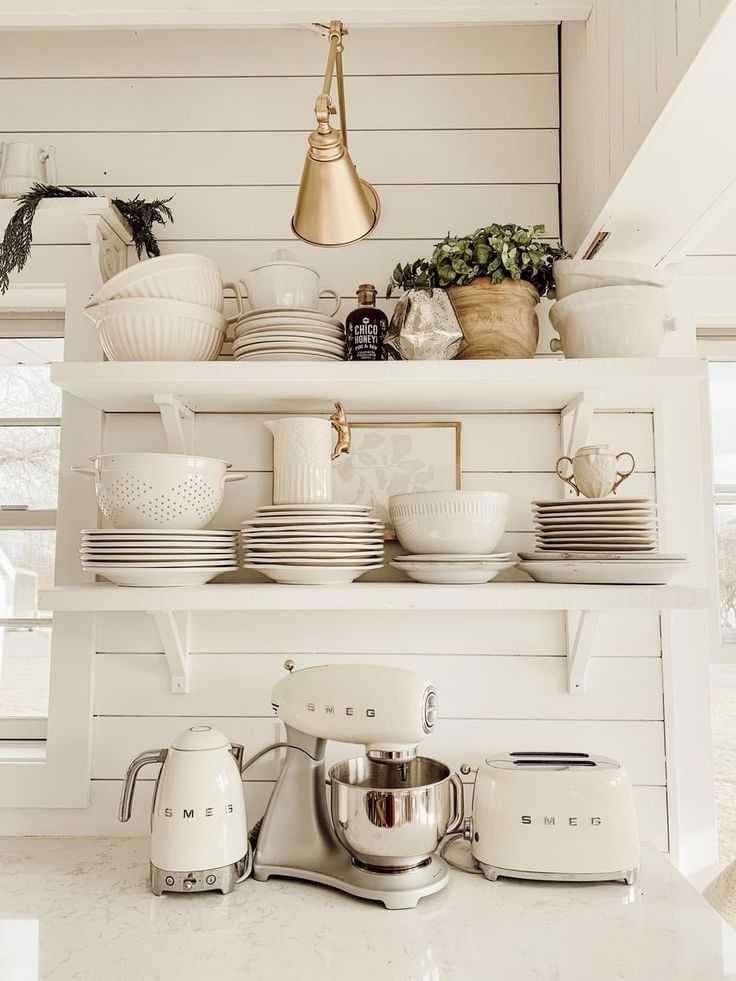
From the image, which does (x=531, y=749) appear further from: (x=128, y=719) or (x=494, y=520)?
(x=128, y=719)

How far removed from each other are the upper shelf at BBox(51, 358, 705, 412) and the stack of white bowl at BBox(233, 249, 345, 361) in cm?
5

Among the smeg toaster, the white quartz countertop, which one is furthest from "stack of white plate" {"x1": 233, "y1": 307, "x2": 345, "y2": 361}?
the white quartz countertop

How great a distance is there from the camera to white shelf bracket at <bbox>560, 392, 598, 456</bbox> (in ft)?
4.42

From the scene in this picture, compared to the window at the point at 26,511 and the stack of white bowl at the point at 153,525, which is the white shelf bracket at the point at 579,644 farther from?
the window at the point at 26,511

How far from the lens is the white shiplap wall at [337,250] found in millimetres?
1457

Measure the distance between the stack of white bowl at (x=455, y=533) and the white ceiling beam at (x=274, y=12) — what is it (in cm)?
87

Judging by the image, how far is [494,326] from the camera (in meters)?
1.32

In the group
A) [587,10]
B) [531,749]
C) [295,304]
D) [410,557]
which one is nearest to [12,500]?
[295,304]

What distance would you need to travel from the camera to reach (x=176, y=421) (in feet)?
4.58

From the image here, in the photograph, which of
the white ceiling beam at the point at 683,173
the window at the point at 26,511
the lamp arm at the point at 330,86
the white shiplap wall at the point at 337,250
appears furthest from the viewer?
the window at the point at 26,511

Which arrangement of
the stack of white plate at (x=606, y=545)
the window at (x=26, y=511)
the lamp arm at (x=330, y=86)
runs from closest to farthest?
the lamp arm at (x=330, y=86) < the stack of white plate at (x=606, y=545) < the window at (x=26, y=511)

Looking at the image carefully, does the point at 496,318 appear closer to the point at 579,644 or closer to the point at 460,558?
the point at 460,558

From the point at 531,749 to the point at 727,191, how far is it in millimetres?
1034

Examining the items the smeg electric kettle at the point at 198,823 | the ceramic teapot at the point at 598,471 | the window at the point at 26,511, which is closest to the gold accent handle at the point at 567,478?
the ceramic teapot at the point at 598,471
